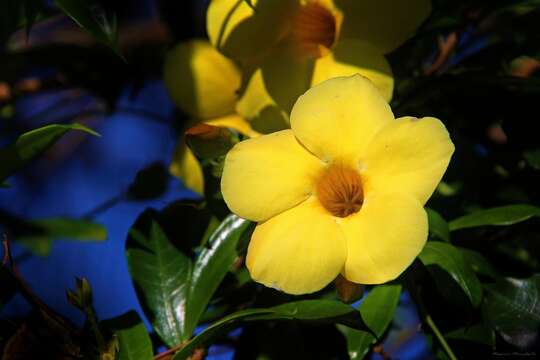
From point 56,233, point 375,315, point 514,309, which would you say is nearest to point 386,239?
point 375,315

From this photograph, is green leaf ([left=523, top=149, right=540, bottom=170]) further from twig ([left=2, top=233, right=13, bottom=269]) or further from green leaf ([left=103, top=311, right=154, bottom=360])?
twig ([left=2, top=233, right=13, bottom=269])

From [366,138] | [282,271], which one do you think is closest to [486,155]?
[366,138]

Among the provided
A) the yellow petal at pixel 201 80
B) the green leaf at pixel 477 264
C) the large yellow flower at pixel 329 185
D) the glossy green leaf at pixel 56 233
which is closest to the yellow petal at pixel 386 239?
the large yellow flower at pixel 329 185

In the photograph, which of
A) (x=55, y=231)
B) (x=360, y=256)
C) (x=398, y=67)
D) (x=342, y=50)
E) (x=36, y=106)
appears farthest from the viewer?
(x=36, y=106)

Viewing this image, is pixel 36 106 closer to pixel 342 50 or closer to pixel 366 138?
pixel 342 50

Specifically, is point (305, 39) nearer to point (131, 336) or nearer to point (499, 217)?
point (499, 217)

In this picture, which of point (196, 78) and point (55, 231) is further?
point (55, 231)
